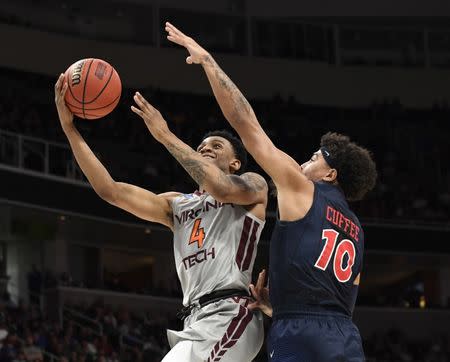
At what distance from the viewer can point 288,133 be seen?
25125 mm

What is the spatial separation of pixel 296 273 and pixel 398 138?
889 inches

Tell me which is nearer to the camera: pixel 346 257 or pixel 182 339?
pixel 346 257

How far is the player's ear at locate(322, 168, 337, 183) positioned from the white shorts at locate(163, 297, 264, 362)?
94 centimetres

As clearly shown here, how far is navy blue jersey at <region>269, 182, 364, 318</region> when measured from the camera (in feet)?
A: 15.7

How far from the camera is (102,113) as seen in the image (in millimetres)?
6176

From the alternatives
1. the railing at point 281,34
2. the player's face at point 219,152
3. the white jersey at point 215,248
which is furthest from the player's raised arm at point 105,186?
the railing at point 281,34

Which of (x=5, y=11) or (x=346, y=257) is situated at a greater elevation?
(x=5, y=11)

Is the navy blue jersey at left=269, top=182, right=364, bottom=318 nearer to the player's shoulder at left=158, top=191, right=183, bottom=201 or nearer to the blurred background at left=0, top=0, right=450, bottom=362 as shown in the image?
the player's shoulder at left=158, top=191, right=183, bottom=201

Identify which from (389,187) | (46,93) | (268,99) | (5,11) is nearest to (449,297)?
(389,187)

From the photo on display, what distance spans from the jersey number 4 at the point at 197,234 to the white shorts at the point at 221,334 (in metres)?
0.42

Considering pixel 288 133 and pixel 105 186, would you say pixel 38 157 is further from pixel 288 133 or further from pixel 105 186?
pixel 105 186

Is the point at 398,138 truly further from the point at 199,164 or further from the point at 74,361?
the point at 199,164

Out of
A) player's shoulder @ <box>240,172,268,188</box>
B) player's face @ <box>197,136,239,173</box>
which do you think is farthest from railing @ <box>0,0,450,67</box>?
player's shoulder @ <box>240,172,268,188</box>

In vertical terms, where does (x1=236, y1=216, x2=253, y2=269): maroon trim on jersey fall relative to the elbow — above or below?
below
